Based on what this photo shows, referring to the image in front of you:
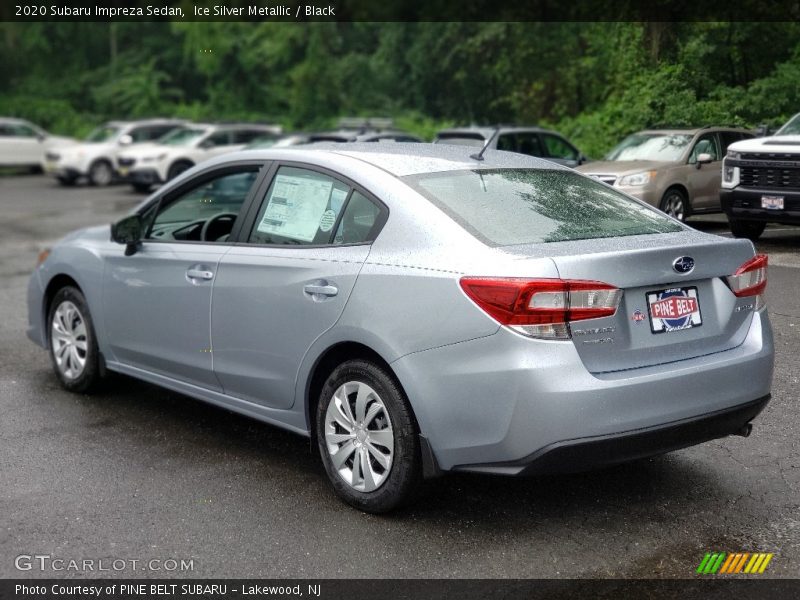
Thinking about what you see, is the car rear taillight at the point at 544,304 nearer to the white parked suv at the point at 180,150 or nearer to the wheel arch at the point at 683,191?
the wheel arch at the point at 683,191

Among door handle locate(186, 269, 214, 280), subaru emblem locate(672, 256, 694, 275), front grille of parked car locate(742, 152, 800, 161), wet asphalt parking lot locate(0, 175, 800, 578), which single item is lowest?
wet asphalt parking lot locate(0, 175, 800, 578)

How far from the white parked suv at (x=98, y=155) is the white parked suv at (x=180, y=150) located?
1.18m

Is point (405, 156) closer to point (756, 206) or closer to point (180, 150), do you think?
point (756, 206)

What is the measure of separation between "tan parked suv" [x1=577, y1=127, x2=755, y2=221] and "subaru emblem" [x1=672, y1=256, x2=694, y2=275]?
9.43 metres

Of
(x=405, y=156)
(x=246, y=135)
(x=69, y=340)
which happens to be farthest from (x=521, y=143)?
(x=405, y=156)

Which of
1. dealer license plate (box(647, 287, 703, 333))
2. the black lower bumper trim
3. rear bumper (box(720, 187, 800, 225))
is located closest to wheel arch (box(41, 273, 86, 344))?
the black lower bumper trim

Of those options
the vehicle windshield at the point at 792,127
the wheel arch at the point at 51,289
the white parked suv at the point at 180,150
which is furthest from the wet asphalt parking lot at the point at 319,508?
the white parked suv at the point at 180,150

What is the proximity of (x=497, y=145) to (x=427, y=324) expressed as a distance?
13.8m

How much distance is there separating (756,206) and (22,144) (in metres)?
25.3

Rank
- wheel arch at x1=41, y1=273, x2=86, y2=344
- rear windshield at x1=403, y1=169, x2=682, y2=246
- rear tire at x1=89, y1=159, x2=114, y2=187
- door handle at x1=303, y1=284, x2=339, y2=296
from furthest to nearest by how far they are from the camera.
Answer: rear tire at x1=89, y1=159, x2=114, y2=187, wheel arch at x1=41, y1=273, x2=86, y2=344, door handle at x1=303, y1=284, x2=339, y2=296, rear windshield at x1=403, y1=169, x2=682, y2=246

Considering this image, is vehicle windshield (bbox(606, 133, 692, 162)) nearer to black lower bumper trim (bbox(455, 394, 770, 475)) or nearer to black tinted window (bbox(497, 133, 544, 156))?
black tinted window (bbox(497, 133, 544, 156))

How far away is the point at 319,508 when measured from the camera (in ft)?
16.0

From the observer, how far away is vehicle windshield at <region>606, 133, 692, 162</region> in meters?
14.6

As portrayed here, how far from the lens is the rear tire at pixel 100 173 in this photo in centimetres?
2867
